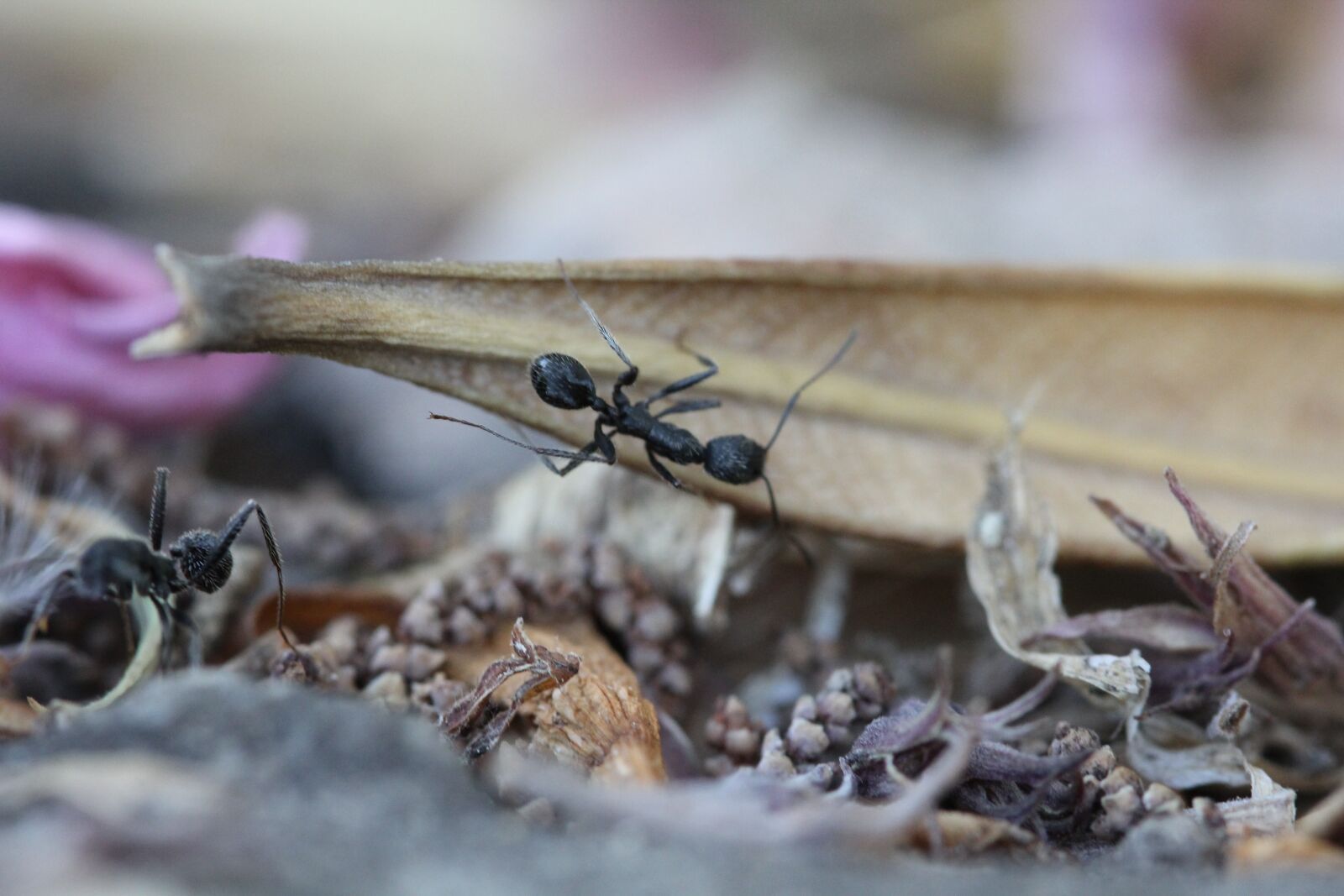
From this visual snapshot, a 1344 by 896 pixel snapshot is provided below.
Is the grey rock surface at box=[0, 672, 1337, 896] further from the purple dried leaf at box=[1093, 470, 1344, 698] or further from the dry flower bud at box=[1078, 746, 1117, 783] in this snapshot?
the purple dried leaf at box=[1093, 470, 1344, 698]

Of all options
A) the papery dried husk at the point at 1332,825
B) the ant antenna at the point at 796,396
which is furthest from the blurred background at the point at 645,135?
the papery dried husk at the point at 1332,825

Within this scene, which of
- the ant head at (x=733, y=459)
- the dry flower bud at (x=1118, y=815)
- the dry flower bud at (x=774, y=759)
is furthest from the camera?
the ant head at (x=733, y=459)

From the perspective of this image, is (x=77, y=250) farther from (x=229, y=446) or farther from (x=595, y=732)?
(x=595, y=732)

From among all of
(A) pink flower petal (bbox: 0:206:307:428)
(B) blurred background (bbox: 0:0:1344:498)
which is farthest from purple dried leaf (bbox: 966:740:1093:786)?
(A) pink flower petal (bbox: 0:206:307:428)

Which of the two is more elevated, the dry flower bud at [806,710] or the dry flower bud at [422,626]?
the dry flower bud at [422,626]

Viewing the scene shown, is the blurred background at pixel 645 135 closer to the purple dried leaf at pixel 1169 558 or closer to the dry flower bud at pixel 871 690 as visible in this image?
the purple dried leaf at pixel 1169 558

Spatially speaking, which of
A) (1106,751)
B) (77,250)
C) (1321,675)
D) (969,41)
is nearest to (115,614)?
(77,250)
